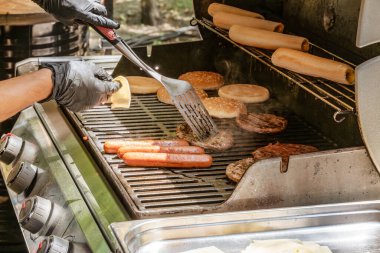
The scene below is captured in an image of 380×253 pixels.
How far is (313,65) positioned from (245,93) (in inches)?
41.8

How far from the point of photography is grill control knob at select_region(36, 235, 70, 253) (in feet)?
9.82

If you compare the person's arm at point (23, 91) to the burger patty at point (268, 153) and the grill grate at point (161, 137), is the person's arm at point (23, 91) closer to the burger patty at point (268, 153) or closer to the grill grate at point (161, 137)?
the grill grate at point (161, 137)

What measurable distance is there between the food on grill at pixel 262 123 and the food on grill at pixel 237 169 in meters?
0.54

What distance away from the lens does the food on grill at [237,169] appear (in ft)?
11.5

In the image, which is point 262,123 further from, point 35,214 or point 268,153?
point 35,214

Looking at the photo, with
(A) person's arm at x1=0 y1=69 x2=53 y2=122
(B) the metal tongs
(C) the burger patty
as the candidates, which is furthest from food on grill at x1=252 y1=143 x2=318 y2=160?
(A) person's arm at x1=0 y1=69 x2=53 y2=122

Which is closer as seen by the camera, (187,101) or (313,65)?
(313,65)

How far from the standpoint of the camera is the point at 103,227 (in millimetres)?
3062

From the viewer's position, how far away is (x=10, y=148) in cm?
409

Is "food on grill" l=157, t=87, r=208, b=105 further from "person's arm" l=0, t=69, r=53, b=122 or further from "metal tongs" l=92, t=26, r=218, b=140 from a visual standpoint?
"person's arm" l=0, t=69, r=53, b=122

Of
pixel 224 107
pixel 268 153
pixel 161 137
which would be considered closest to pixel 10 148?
pixel 161 137

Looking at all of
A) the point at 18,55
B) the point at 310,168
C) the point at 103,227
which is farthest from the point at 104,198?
the point at 18,55

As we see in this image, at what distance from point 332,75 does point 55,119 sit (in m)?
1.93

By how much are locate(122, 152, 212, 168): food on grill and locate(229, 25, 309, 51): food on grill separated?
3.52 ft
